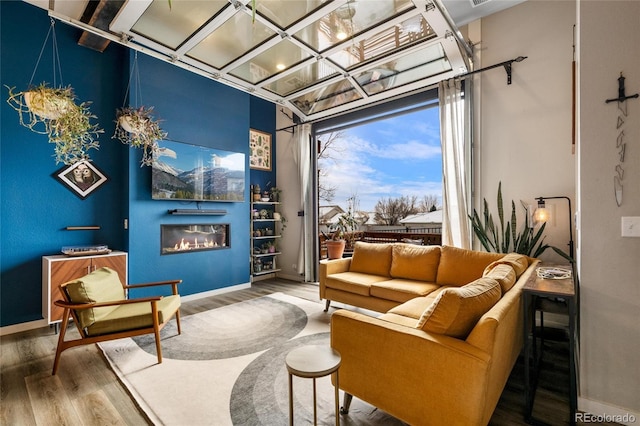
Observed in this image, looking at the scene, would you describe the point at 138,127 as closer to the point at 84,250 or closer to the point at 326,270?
the point at 84,250

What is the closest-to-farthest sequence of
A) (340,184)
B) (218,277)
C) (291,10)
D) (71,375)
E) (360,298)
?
(71,375) → (291,10) → (360,298) → (218,277) → (340,184)

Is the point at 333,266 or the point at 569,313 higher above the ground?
the point at 569,313

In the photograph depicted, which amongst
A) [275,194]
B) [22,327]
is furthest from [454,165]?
[22,327]

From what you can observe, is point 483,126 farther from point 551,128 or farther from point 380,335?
point 380,335

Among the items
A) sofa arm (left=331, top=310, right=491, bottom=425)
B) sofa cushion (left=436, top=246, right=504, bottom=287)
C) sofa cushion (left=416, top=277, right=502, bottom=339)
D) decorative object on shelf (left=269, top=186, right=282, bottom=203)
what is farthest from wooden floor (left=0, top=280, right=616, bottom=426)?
decorative object on shelf (left=269, top=186, right=282, bottom=203)

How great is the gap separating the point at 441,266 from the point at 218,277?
11.3 feet

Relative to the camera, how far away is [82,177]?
3.75 metres

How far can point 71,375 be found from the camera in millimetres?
2350

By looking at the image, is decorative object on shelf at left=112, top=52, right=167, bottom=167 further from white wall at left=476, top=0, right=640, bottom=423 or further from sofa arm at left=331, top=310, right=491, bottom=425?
white wall at left=476, top=0, right=640, bottom=423

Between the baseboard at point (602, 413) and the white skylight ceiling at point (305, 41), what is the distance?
10.7 ft

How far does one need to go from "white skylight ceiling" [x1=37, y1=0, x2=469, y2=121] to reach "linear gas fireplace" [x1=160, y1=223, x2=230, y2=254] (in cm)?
226

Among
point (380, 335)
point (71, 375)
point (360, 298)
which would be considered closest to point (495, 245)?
point (360, 298)

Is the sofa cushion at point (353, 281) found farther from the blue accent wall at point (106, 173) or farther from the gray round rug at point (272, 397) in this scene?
the blue accent wall at point (106, 173)

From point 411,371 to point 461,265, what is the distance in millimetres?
2019
